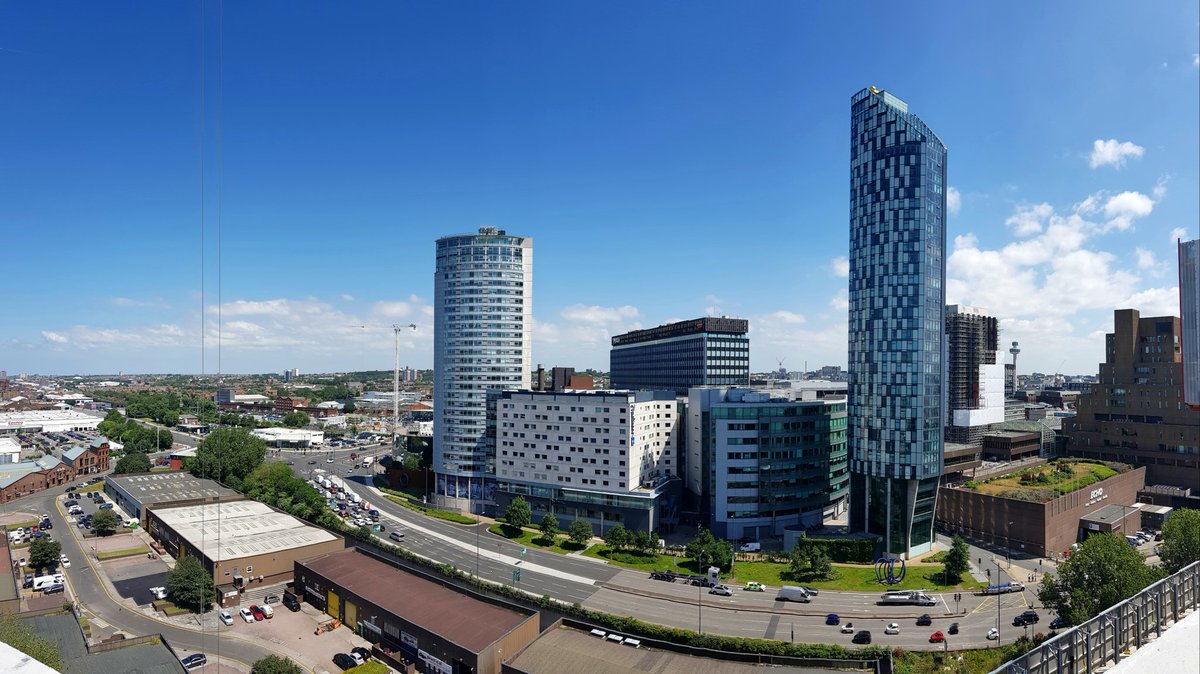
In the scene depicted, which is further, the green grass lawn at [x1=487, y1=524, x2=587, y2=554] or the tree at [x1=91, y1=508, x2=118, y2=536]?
the tree at [x1=91, y1=508, x2=118, y2=536]

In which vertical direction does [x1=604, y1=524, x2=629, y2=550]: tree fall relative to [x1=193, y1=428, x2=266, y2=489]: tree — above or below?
below

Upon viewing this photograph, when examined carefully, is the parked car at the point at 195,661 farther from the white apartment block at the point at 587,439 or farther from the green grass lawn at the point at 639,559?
the white apartment block at the point at 587,439

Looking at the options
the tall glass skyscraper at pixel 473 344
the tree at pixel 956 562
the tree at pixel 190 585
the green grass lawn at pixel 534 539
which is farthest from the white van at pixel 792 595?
the tall glass skyscraper at pixel 473 344

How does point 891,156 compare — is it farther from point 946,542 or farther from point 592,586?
point 592,586

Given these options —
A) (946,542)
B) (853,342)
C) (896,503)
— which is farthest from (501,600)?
(946,542)

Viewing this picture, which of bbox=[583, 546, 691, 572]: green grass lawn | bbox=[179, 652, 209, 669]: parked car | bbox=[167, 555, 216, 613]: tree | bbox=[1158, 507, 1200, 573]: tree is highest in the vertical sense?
bbox=[1158, 507, 1200, 573]: tree

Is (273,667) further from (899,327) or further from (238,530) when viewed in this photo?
(899,327)

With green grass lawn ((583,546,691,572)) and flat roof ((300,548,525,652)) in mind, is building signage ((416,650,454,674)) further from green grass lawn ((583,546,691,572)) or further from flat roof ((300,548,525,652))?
green grass lawn ((583,546,691,572))

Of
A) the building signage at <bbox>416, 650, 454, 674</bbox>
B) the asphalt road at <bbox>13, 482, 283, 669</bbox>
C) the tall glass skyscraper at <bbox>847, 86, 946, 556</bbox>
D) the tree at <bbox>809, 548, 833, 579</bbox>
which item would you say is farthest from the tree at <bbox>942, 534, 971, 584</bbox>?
the asphalt road at <bbox>13, 482, 283, 669</bbox>
